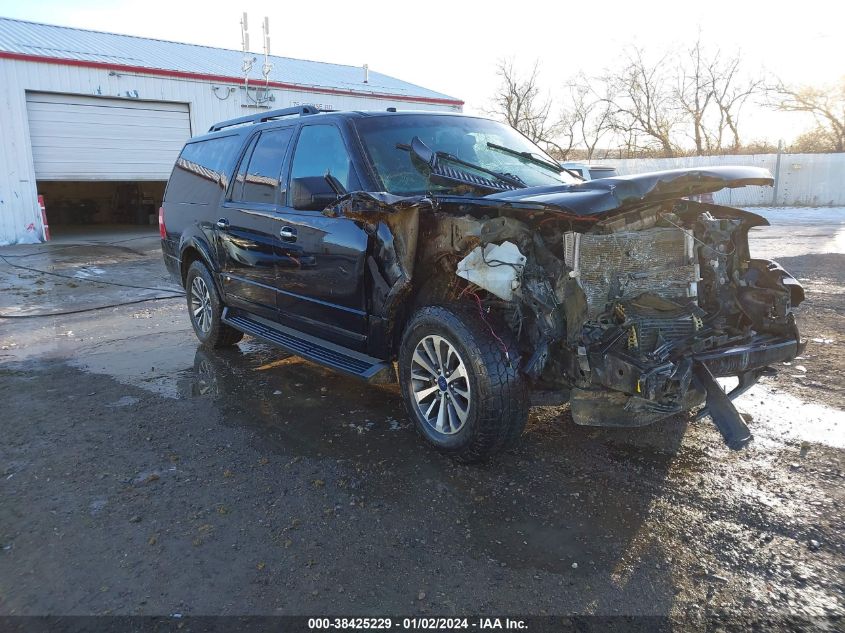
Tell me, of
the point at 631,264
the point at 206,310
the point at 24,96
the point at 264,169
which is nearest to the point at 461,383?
the point at 631,264

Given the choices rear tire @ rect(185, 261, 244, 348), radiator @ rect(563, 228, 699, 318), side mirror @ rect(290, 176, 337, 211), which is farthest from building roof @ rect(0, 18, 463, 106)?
radiator @ rect(563, 228, 699, 318)

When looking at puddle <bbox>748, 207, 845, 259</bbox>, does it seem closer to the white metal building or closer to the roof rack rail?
the roof rack rail

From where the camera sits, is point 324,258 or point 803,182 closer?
point 324,258

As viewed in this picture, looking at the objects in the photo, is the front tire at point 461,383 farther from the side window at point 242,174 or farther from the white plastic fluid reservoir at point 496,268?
the side window at point 242,174

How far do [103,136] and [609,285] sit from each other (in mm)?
18428

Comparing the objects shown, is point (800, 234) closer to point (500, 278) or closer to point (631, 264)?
point (631, 264)

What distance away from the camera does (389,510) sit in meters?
3.05

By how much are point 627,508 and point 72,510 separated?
273 cm

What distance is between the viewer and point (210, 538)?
9.34 feet

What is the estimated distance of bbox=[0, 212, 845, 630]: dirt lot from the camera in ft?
7.96

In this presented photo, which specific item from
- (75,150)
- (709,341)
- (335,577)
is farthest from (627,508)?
(75,150)

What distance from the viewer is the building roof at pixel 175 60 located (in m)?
17.1

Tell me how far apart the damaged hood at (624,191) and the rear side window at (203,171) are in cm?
310

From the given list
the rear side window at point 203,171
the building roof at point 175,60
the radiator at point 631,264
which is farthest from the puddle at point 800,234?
the building roof at point 175,60
